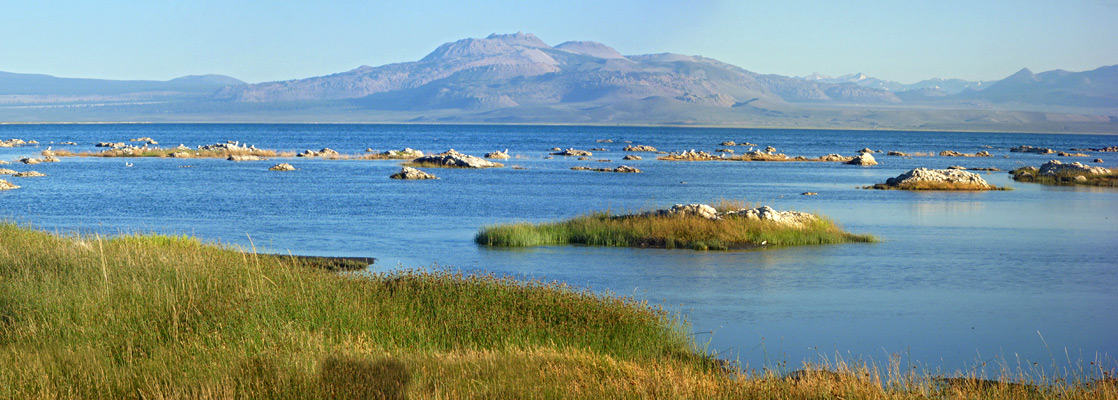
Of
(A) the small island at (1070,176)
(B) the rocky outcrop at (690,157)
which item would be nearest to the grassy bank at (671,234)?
(A) the small island at (1070,176)

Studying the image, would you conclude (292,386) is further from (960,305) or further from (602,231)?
(602,231)

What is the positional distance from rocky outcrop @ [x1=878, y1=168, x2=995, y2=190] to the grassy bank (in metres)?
24.8

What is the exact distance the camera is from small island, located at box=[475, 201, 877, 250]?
26.4 meters

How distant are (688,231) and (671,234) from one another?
1.45ft

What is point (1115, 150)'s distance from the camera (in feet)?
422

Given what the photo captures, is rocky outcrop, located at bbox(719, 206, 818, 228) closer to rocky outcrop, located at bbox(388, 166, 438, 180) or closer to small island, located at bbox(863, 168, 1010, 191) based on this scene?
small island, located at bbox(863, 168, 1010, 191)

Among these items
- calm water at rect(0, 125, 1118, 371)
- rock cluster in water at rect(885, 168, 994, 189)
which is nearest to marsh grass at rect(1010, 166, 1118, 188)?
calm water at rect(0, 125, 1118, 371)

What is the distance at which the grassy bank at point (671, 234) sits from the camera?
26.3m

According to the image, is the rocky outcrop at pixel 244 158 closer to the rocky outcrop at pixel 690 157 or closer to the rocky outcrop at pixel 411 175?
the rocky outcrop at pixel 411 175

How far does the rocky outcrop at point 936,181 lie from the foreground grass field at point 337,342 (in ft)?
132

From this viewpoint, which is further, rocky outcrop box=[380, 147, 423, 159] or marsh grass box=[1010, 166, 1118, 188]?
rocky outcrop box=[380, 147, 423, 159]

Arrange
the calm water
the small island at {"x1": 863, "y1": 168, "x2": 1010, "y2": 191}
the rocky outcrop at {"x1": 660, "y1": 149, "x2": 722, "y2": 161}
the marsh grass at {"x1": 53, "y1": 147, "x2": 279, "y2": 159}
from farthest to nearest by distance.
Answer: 1. the rocky outcrop at {"x1": 660, "y1": 149, "x2": 722, "y2": 161}
2. the marsh grass at {"x1": 53, "y1": 147, "x2": 279, "y2": 159}
3. the small island at {"x1": 863, "y1": 168, "x2": 1010, "y2": 191}
4. the calm water

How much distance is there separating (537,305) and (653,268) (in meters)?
8.84

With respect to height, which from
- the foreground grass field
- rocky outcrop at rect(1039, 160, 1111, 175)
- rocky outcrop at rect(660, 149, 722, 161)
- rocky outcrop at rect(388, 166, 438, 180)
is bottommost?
rocky outcrop at rect(660, 149, 722, 161)
